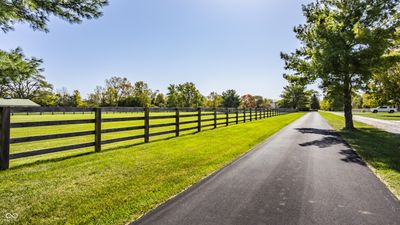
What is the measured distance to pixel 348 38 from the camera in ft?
48.3

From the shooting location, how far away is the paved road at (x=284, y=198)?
337cm

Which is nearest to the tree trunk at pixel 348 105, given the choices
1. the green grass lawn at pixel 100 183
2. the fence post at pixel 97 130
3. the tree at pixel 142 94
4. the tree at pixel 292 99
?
the green grass lawn at pixel 100 183

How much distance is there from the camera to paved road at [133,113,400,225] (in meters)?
3.37

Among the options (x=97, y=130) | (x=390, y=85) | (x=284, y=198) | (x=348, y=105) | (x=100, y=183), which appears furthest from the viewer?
(x=390, y=85)

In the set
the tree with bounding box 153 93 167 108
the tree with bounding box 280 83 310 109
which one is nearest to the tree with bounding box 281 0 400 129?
the tree with bounding box 153 93 167 108

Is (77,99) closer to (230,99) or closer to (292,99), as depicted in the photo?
(230,99)

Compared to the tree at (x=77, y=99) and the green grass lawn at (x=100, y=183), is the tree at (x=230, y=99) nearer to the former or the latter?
the tree at (x=77, y=99)

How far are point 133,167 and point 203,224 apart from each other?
3379 millimetres

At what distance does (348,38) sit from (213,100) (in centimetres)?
9209

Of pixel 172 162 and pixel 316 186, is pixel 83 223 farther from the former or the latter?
→ pixel 316 186

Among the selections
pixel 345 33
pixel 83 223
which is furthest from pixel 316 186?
pixel 345 33

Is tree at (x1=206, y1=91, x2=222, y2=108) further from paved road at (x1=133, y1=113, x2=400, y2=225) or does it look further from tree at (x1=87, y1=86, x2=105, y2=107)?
paved road at (x1=133, y1=113, x2=400, y2=225)

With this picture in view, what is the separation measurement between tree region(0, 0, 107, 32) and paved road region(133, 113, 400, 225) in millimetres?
5246

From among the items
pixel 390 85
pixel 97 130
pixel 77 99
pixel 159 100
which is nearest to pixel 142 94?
pixel 159 100
